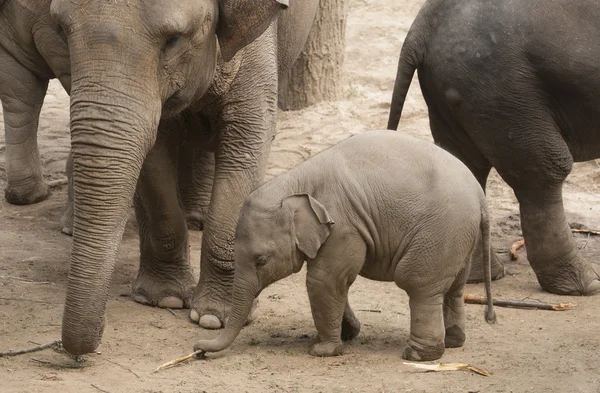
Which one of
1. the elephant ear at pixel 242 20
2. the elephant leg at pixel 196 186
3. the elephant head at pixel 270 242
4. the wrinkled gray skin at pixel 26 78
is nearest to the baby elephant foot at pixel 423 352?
the elephant head at pixel 270 242

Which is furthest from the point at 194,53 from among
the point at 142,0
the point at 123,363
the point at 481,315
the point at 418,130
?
the point at 418,130

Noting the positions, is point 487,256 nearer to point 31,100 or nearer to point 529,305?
point 529,305

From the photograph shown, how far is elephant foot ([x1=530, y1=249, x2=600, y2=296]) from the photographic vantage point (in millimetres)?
6543

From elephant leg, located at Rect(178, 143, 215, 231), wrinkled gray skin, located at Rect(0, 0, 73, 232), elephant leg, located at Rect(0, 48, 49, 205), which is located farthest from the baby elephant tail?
elephant leg, located at Rect(0, 48, 49, 205)

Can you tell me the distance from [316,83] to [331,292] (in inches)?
211

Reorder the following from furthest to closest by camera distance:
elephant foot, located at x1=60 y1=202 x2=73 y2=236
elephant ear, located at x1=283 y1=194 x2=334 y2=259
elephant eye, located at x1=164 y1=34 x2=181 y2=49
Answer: elephant foot, located at x1=60 y1=202 x2=73 y2=236
elephant ear, located at x1=283 y1=194 x2=334 y2=259
elephant eye, located at x1=164 y1=34 x2=181 y2=49

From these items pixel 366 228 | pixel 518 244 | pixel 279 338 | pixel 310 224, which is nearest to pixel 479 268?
pixel 518 244

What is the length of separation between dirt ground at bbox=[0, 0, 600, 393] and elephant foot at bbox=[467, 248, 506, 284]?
74mm

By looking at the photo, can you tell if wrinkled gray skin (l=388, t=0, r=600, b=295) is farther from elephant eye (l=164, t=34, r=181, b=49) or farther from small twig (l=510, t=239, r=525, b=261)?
elephant eye (l=164, t=34, r=181, b=49)

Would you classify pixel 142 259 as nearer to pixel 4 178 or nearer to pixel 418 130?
pixel 4 178

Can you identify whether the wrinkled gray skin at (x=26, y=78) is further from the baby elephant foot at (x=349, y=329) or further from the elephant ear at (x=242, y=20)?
the baby elephant foot at (x=349, y=329)

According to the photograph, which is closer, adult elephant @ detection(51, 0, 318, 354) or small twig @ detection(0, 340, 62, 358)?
adult elephant @ detection(51, 0, 318, 354)

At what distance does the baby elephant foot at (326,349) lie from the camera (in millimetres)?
5375

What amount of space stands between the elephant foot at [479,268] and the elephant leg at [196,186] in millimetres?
1905
